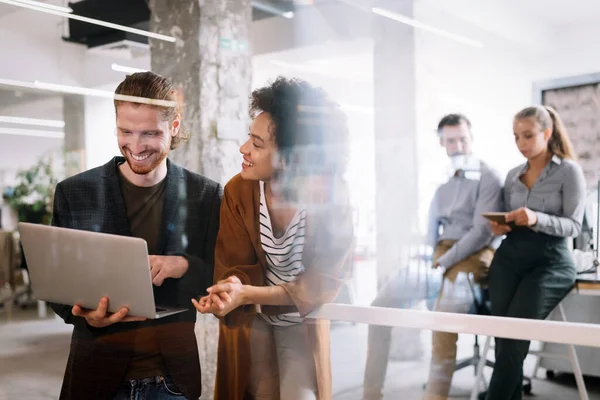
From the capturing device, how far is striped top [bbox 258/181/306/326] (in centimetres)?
182

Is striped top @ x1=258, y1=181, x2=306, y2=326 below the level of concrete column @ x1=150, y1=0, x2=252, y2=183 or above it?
below

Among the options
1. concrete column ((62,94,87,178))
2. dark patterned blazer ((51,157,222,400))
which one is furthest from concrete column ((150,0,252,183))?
concrete column ((62,94,87,178))

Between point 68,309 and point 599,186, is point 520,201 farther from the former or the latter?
point 68,309

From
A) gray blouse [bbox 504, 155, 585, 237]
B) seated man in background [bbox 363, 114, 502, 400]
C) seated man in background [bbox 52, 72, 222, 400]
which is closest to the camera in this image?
gray blouse [bbox 504, 155, 585, 237]

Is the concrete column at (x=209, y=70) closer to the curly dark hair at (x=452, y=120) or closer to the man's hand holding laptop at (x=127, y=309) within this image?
the man's hand holding laptop at (x=127, y=309)

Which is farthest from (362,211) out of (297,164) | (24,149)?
(24,149)

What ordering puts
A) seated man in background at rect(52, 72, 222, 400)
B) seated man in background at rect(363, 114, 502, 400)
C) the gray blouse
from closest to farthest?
the gray blouse < seated man in background at rect(363, 114, 502, 400) < seated man in background at rect(52, 72, 222, 400)

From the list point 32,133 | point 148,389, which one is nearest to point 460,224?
point 148,389

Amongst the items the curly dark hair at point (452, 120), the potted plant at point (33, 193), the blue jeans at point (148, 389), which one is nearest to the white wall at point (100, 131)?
the potted plant at point (33, 193)

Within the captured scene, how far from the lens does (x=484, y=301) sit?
1723 millimetres

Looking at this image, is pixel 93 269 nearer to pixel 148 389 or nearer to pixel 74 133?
pixel 148 389

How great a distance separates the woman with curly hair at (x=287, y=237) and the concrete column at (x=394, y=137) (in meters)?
0.10

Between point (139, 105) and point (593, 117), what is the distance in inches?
47.7

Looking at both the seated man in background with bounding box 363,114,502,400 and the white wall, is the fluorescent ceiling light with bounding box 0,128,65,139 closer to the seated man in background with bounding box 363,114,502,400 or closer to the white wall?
the white wall
